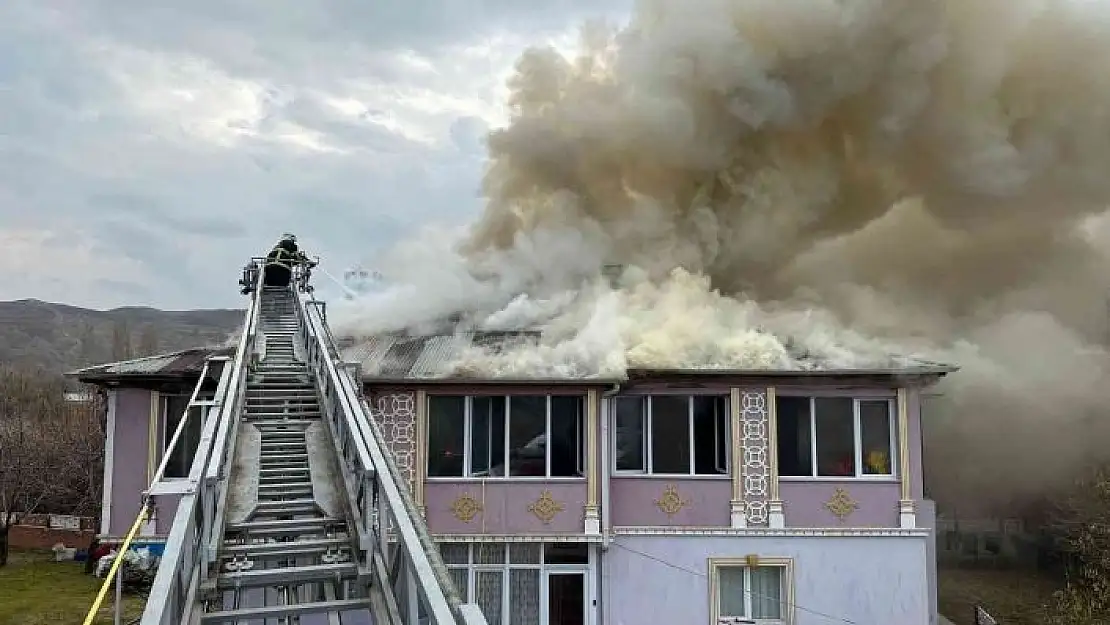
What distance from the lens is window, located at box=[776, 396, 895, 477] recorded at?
41.2 feet

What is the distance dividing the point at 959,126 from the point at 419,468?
40.8 feet

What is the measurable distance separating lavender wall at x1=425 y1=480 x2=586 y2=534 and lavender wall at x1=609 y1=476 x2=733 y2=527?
66cm

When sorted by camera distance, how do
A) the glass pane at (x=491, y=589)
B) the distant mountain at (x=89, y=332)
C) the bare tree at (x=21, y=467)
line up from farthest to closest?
1. the distant mountain at (x=89, y=332)
2. the bare tree at (x=21, y=467)
3. the glass pane at (x=491, y=589)

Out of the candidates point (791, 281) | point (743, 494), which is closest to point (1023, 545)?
point (791, 281)

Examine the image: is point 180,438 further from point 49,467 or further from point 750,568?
point 49,467

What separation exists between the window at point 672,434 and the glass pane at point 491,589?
8.46ft

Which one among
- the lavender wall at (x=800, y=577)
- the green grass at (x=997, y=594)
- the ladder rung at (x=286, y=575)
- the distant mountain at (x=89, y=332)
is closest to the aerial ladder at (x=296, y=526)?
the ladder rung at (x=286, y=575)

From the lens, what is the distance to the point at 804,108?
1667 centimetres

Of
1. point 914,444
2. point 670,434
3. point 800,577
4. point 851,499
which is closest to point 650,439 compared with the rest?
point 670,434

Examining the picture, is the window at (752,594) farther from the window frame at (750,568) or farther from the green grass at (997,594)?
the green grass at (997,594)

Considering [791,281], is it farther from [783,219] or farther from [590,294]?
[590,294]

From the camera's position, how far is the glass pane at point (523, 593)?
12.4 m

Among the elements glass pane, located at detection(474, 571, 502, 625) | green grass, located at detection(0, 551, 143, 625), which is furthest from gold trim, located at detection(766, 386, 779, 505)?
green grass, located at detection(0, 551, 143, 625)

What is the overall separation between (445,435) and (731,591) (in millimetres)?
5114
